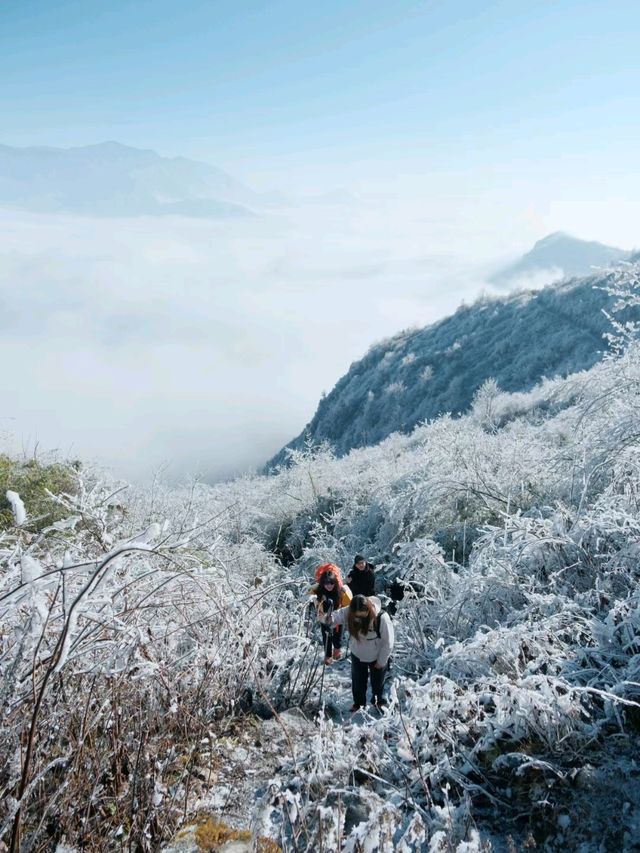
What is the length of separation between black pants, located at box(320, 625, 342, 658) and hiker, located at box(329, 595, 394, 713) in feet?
3.70

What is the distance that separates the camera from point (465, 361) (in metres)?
43.8

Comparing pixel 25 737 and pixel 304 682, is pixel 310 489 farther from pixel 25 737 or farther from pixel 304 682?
pixel 25 737

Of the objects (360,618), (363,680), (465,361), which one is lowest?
(363,680)

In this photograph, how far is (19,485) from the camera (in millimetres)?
11266

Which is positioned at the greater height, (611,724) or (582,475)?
(582,475)

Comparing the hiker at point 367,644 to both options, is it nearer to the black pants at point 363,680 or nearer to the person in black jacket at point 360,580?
the black pants at point 363,680

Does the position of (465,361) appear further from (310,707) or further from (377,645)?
(310,707)

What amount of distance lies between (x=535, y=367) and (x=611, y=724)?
36668 mm

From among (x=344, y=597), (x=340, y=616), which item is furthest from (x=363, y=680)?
(x=344, y=597)

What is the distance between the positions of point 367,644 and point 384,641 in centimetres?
17

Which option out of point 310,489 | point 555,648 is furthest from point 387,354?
point 555,648

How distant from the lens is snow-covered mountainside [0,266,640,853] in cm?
262

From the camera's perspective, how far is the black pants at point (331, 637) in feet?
22.6

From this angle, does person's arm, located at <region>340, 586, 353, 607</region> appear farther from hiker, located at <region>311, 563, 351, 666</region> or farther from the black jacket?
the black jacket
